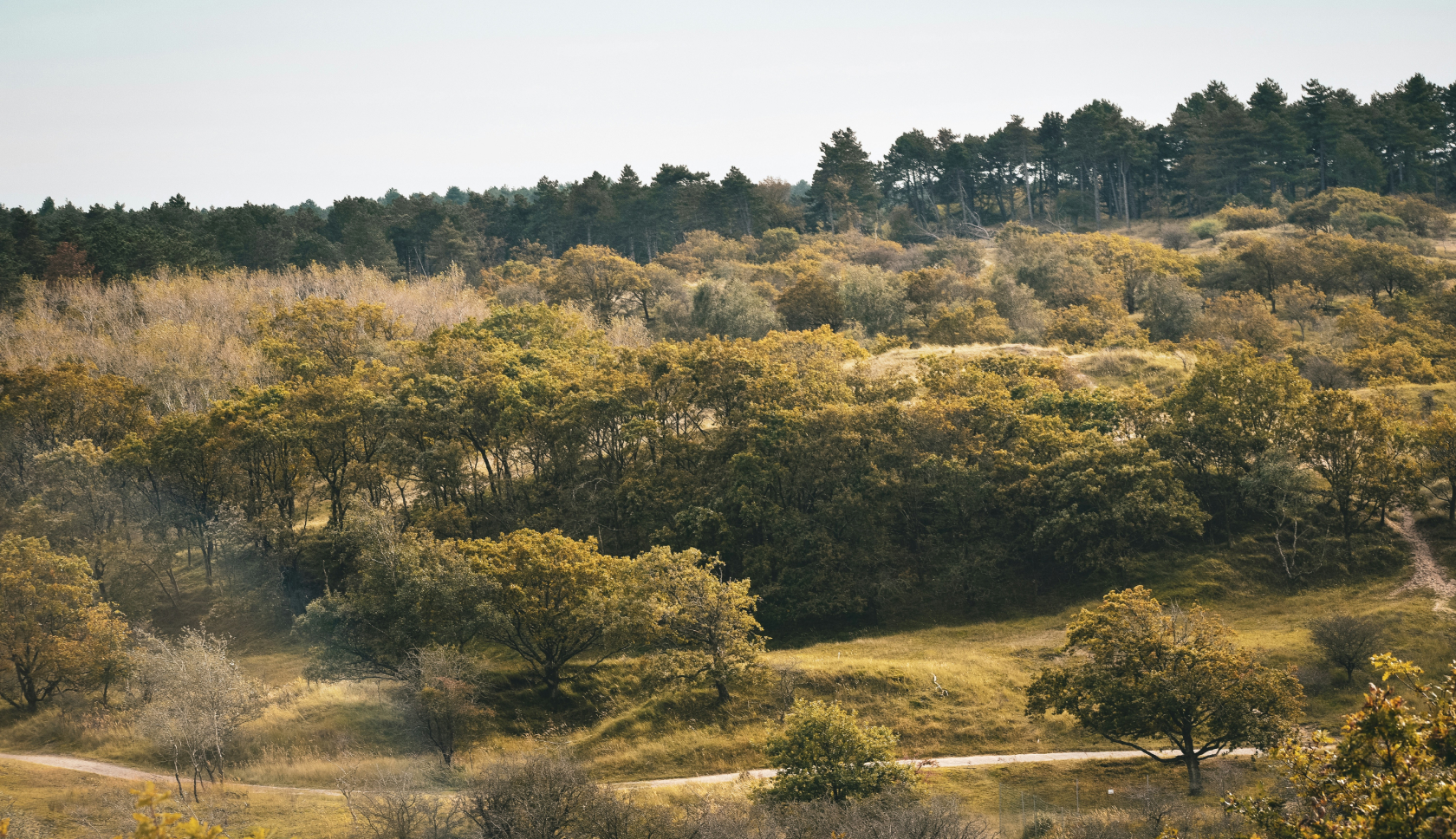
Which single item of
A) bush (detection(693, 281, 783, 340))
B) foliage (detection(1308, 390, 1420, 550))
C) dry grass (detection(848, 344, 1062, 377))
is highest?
bush (detection(693, 281, 783, 340))

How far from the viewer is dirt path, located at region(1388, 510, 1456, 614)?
50.0 m

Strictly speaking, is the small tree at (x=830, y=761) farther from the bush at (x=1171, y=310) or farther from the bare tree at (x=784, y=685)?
the bush at (x=1171, y=310)

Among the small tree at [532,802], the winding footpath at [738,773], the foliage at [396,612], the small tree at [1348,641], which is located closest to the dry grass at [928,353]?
the small tree at [1348,641]

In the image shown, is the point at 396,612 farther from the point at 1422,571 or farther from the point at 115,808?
the point at 1422,571

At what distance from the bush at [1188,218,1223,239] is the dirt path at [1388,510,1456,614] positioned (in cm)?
7972

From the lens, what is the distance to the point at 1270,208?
433 feet

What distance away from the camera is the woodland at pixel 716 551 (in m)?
37.2

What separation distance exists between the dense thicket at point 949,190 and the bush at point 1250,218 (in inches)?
304

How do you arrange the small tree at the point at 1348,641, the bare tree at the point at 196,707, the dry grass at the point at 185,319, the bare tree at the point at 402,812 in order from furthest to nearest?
the dry grass at the point at 185,319 → the small tree at the point at 1348,641 → the bare tree at the point at 196,707 → the bare tree at the point at 402,812

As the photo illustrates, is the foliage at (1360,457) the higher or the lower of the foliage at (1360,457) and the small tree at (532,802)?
the higher

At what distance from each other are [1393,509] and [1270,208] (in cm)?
8898

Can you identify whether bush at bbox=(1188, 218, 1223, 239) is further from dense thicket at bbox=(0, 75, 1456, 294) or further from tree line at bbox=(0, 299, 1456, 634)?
tree line at bbox=(0, 299, 1456, 634)

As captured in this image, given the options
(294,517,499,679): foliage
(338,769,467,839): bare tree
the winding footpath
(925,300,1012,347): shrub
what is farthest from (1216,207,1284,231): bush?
(338,769,467,839): bare tree

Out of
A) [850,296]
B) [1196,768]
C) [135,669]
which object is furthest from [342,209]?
[1196,768]
